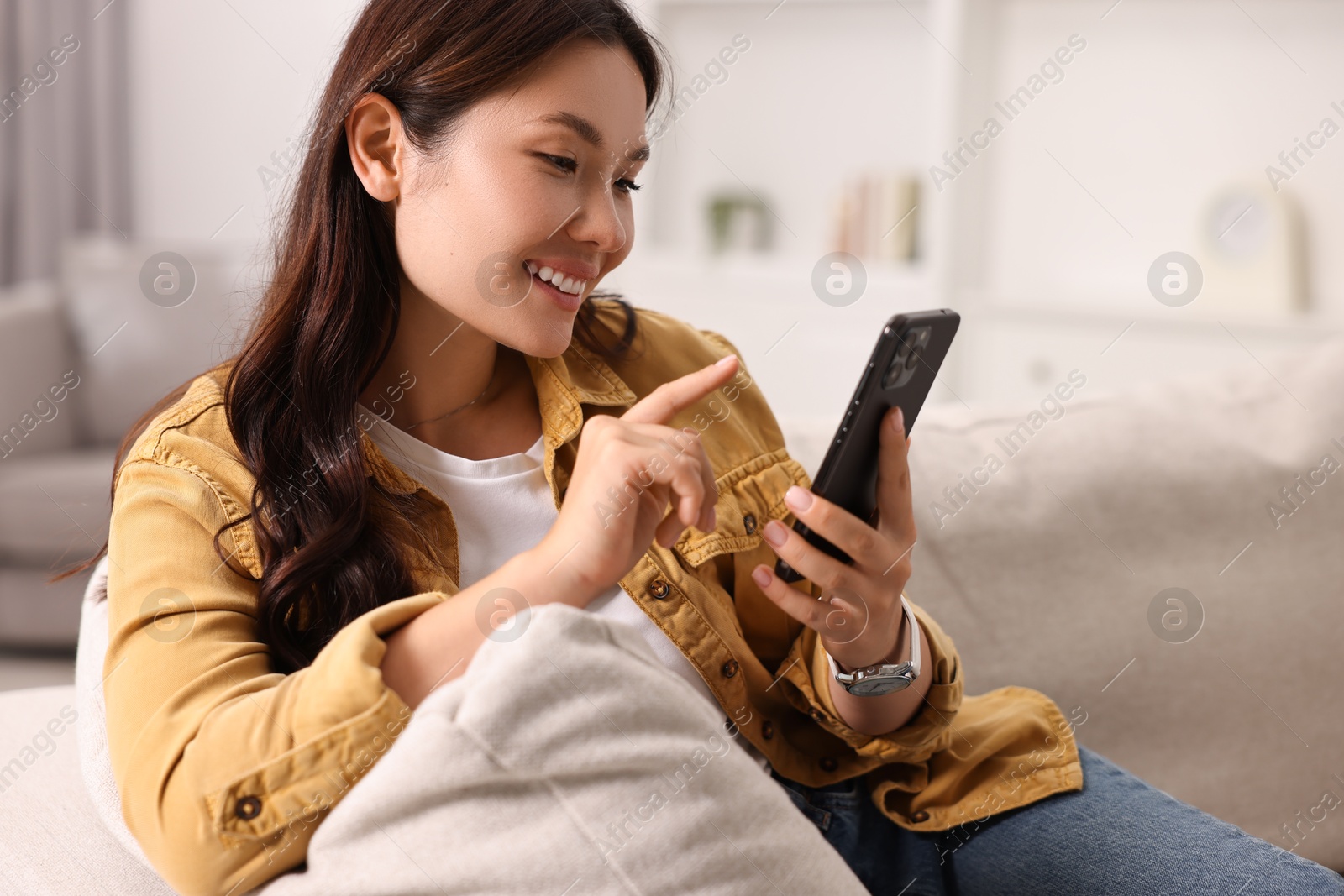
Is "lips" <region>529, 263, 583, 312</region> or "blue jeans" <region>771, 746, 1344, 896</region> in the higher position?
"lips" <region>529, 263, 583, 312</region>

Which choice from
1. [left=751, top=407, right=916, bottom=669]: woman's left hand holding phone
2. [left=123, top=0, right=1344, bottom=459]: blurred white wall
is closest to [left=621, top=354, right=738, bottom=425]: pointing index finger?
[left=751, top=407, right=916, bottom=669]: woman's left hand holding phone

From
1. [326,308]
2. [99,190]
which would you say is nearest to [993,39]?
[326,308]

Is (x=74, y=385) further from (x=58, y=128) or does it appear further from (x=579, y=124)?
(x=579, y=124)

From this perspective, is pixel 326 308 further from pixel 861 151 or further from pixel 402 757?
pixel 861 151

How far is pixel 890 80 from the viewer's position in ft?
11.5

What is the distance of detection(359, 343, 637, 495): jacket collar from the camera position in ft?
3.31

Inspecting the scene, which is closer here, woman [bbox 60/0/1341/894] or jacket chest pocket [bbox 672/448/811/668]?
woman [bbox 60/0/1341/894]

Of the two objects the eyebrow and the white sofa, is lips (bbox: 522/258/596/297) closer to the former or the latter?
the eyebrow

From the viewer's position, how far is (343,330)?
1.04 m

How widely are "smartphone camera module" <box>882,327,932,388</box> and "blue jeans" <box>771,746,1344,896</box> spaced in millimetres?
423

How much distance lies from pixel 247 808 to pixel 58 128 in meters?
4.31

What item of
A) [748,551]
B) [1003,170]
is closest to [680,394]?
[748,551]

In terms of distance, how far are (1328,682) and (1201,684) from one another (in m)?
0.14

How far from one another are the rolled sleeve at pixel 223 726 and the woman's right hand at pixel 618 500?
0.11 m
